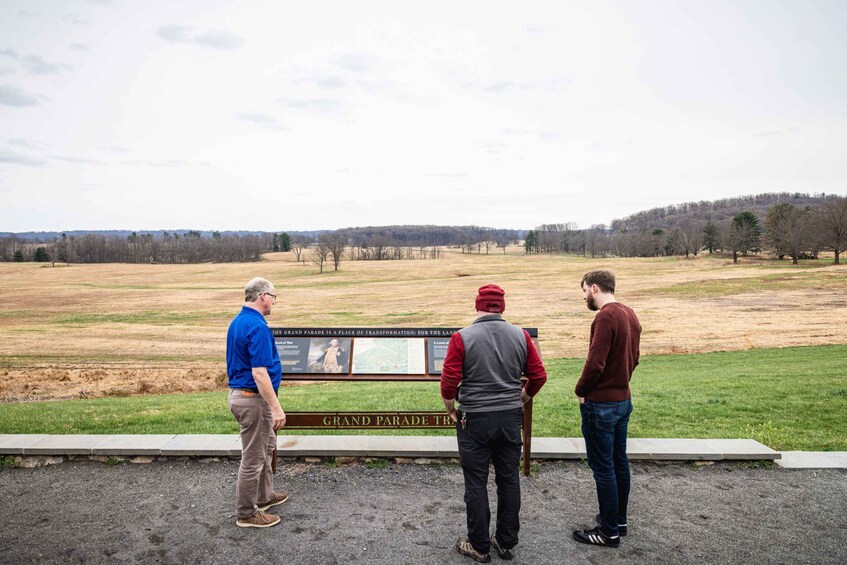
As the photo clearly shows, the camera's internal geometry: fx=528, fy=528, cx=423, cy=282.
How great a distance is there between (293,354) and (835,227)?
87.5 meters

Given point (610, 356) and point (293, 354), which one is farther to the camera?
point (293, 354)

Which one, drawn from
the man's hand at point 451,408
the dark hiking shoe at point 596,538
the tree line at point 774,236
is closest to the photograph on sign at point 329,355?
the man's hand at point 451,408

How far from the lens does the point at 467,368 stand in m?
4.53

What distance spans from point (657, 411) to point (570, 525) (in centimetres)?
488

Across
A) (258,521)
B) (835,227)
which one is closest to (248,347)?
(258,521)

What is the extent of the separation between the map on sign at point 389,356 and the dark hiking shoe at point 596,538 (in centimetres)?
275

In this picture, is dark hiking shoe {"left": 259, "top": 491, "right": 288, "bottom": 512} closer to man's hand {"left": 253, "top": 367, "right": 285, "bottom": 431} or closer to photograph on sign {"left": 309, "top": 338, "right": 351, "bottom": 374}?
man's hand {"left": 253, "top": 367, "right": 285, "bottom": 431}

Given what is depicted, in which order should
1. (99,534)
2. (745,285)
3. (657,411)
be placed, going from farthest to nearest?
(745,285) < (657,411) < (99,534)

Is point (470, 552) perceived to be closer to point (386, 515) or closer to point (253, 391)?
point (386, 515)

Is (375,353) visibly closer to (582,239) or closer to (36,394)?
(36,394)

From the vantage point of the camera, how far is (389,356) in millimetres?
7207

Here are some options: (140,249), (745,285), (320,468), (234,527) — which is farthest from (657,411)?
(140,249)

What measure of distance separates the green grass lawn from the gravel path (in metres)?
1.47

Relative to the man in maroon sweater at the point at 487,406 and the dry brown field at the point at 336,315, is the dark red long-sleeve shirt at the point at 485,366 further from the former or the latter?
the dry brown field at the point at 336,315
